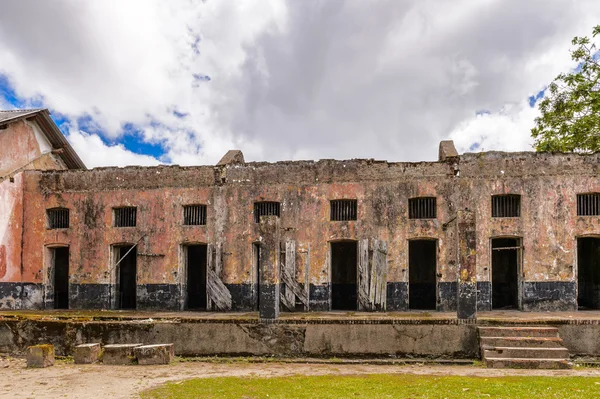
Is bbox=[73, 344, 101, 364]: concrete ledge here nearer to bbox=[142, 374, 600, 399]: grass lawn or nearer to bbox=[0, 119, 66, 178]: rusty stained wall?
bbox=[142, 374, 600, 399]: grass lawn

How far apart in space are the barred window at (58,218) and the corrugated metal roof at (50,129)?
3245 mm

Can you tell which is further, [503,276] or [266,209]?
[503,276]

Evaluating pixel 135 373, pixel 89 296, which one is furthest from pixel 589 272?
pixel 89 296

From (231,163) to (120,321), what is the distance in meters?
6.99

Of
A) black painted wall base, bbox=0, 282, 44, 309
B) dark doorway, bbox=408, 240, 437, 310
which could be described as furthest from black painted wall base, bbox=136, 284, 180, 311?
dark doorway, bbox=408, 240, 437, 310

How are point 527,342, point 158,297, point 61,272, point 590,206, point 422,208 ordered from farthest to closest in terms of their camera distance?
point 61,272 < point 158,297 < point 422,208 < point 590,206 < point 527,342

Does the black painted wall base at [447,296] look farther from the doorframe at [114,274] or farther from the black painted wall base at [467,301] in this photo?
the doorframe at [114,274]

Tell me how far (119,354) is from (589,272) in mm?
16591

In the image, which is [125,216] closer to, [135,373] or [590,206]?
[135,373]

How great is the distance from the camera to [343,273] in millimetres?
23359

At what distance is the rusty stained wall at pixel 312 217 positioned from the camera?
18.4 meters

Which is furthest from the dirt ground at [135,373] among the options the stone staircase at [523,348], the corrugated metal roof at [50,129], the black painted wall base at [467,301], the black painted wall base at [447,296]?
the corrugated metal roof at [50,129]

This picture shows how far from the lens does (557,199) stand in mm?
18469

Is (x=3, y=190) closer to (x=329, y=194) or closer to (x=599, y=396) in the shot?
(x=329, y=194)
